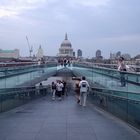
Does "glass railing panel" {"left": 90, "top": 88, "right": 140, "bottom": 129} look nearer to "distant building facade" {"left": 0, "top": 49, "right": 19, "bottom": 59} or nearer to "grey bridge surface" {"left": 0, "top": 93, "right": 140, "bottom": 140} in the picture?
"grey bridge surface" {"left": 0, "top": 93, "right": 140, "bottom": 140}

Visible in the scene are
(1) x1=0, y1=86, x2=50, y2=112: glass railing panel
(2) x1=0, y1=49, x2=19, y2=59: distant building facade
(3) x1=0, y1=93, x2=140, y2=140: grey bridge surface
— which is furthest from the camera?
(2) x1=0, y1=49, x2=19, y2=59: distant building facade

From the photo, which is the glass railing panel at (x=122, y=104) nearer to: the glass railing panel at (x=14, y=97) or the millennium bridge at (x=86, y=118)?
the millennium bridge at (x=86, y=118)

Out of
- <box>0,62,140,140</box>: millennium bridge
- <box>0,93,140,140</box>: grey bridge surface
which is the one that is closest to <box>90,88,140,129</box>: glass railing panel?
<box>0,62,140,140</box>: millennium bridge

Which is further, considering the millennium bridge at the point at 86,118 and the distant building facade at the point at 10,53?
the distant building facade at the point at 10,53

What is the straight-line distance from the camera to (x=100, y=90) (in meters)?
24.2

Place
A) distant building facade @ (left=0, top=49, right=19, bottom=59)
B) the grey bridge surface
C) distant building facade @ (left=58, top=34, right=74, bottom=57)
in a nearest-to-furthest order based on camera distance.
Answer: the grey bridge surface → distant building facade @ (left=0, top=49, right=19, bottom=59) → distant building facade @ (left=58, top=34, right=74, bottom=57)

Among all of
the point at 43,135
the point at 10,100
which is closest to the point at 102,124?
the point at 43,135

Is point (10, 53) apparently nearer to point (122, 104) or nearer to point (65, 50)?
point (65, 50)

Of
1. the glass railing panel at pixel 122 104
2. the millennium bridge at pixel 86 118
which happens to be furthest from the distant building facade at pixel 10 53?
the glass railing panel at pixel 122 104

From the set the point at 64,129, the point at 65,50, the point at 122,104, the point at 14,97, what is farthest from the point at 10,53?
the point at 64,129

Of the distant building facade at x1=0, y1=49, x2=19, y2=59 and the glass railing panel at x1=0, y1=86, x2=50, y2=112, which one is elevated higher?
the distant building facade at x1=0, y1=49, x2=19, y2=59

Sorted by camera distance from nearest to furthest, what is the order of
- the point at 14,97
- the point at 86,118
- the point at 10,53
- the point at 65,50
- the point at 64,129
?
1. the point at 64,129
2. the point at 86,118
3. the point at 14,97
4. the point at 10,53
5. the point at 65,50

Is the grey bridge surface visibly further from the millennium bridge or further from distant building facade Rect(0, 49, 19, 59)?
distant building facade Rect(0, 49, 19, 59)

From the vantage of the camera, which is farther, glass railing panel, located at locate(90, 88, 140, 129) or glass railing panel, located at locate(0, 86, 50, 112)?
glass railing panel, located at locate(0, 86, 50, 112)
